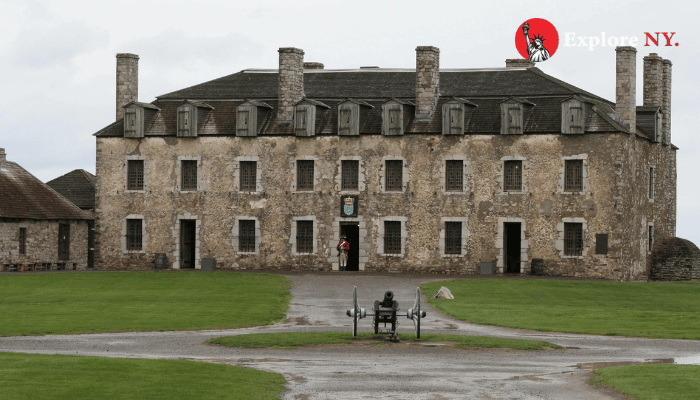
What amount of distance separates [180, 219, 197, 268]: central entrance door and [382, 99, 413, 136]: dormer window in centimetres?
1060

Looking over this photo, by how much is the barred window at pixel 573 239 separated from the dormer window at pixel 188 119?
1810cm

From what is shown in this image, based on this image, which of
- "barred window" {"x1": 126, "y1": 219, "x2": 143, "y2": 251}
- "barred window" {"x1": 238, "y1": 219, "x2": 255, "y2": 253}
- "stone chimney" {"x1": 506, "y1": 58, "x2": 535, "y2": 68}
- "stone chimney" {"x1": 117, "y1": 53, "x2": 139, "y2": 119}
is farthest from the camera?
"stone chimney" {"x1": 506, "y1": 58, "x2": 535, "y2": 68}

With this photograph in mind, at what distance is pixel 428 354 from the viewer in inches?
826

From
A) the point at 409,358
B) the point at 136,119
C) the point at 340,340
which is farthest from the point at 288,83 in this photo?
the point at 409,358

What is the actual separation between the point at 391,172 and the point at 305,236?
5.11 meters

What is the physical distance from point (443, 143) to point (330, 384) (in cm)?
3177

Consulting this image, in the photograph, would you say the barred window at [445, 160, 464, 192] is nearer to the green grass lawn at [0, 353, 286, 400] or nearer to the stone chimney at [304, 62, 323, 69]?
the stone chimney at [304, 62, 323, 69]

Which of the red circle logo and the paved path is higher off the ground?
the red circle logo

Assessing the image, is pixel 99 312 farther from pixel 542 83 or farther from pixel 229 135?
pixel 542 83

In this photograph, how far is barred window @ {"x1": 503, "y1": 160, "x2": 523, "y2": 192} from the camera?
47.0 metres

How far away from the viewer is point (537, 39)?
55.9 metres

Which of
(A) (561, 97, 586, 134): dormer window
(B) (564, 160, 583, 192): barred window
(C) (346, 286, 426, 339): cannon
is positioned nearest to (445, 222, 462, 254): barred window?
Result: (B) (564, 160, 583, 192): barred window

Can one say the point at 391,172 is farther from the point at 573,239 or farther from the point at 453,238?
the point at 573,239

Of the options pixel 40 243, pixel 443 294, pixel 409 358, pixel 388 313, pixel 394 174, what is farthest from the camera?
pixel 40 243
